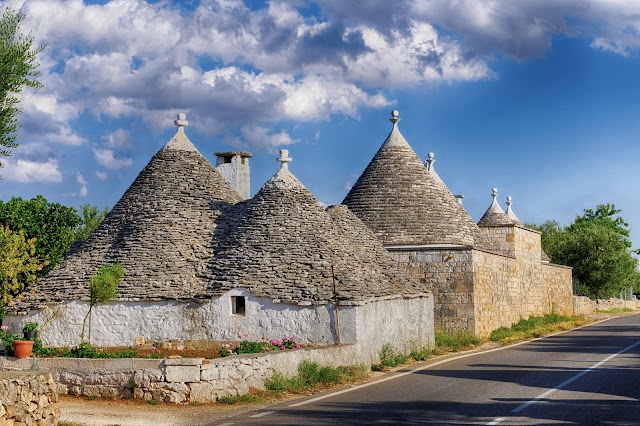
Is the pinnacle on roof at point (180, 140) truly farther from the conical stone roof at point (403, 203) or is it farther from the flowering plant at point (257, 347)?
the flowering plant at point (257, 347)

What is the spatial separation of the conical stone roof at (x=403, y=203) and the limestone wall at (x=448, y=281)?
1.58m

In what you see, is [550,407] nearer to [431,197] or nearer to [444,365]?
[444,365]

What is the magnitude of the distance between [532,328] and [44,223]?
19997 mm

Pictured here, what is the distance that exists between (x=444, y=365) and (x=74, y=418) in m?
11.1

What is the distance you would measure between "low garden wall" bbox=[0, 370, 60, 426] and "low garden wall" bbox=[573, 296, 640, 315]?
155 feet

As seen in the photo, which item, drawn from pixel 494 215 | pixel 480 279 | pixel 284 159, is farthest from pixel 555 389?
pixel 494 215

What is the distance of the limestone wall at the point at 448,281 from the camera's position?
1193 inches

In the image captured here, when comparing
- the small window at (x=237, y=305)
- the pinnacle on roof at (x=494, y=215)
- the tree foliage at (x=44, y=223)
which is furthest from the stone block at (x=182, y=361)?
the pinnacle on roof at (x=494, y=215)

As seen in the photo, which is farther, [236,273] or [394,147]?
[394,147]

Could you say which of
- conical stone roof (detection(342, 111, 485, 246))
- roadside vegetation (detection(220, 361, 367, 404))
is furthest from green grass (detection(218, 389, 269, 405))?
conical stone roof (detection(342, 111, 485, 246))

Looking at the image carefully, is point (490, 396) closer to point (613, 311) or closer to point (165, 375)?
point (165, 375)

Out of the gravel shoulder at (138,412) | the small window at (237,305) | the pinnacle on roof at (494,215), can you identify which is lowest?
the gravel shoulder at (138,412)

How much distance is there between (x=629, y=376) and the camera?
704 inches

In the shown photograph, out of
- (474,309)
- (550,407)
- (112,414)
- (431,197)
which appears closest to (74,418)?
(112,414)
